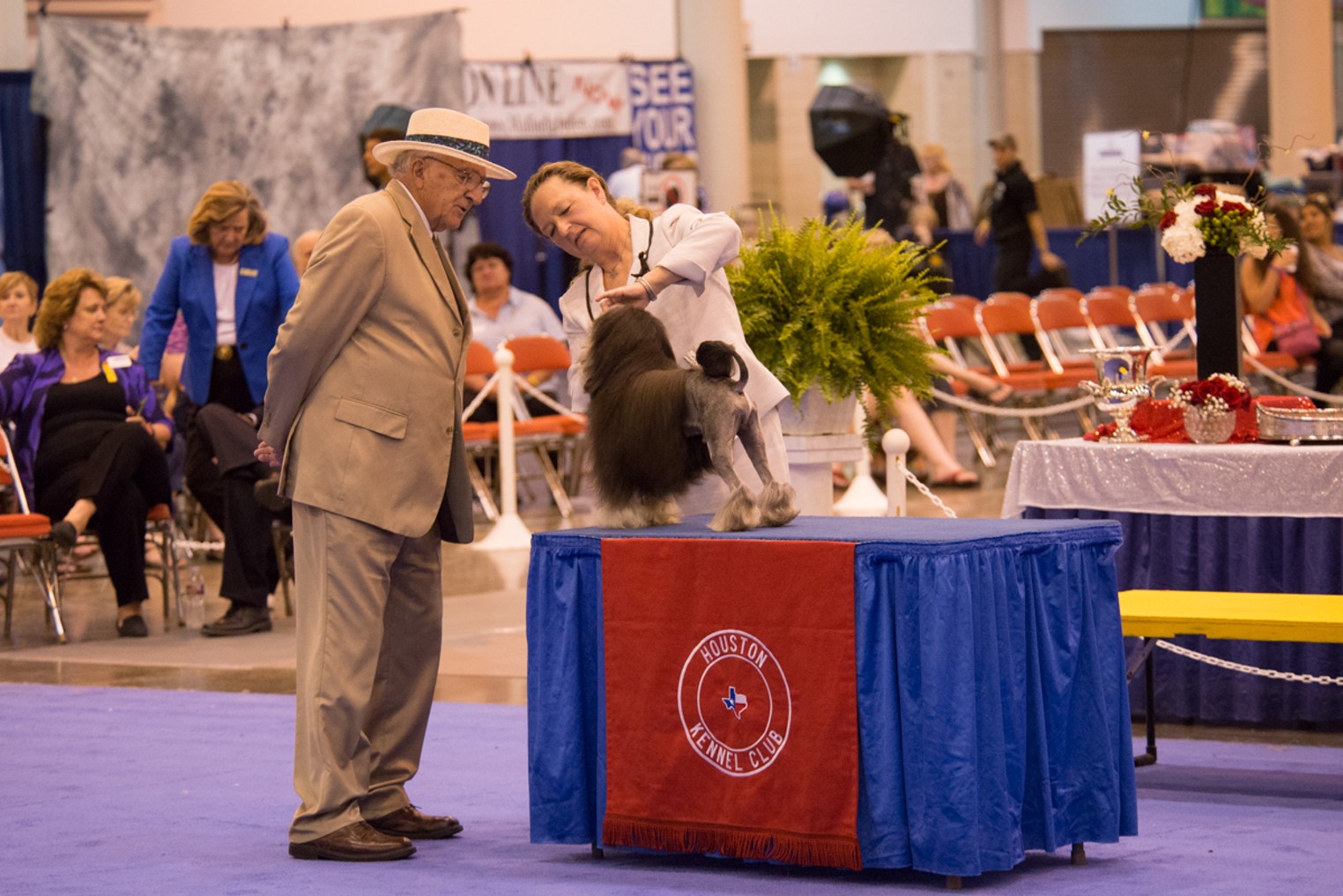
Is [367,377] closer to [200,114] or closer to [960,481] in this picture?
[960,481]

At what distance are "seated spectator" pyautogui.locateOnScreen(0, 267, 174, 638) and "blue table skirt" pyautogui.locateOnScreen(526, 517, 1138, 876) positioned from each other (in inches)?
143

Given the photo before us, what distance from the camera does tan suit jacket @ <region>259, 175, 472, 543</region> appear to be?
3.62 m

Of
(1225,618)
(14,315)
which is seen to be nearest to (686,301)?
(1225,618)

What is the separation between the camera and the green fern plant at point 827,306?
548 centimetres

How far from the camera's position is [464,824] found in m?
3.98

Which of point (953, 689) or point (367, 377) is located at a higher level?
point (367, 377)

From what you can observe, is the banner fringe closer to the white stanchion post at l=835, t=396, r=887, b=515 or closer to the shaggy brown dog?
the shaggy brown dog

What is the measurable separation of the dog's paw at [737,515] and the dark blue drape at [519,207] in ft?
29.9

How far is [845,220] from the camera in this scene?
5855 millimetres

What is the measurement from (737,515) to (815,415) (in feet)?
7.86

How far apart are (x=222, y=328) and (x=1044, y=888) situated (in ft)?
14.3

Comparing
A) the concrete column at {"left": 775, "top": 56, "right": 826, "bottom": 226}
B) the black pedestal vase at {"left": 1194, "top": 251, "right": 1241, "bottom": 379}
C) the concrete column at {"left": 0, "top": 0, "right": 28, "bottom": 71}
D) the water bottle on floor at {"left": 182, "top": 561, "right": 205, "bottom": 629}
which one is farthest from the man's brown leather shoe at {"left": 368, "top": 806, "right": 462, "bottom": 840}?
the concrete column at {"left": 775, "top": 56, "right": 826, "bottom": 226}

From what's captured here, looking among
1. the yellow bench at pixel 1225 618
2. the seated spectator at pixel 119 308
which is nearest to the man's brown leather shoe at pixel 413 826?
the yellow bench at pixel 1225 618

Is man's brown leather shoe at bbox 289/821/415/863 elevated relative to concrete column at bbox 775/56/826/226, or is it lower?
lower
